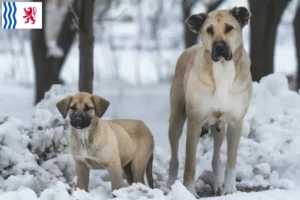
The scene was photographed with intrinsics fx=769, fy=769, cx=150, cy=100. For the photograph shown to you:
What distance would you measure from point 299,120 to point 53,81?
7045 mm

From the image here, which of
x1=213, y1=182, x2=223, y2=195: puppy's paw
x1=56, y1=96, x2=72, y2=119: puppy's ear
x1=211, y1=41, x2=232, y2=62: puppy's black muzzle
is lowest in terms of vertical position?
x1=213, y1=182, x2=223, y2=195: puppy's paw

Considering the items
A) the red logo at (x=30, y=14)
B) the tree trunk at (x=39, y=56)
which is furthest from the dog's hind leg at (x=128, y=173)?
the tree trunk at (x=39, y=56)

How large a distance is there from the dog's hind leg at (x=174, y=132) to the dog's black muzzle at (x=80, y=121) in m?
1.52

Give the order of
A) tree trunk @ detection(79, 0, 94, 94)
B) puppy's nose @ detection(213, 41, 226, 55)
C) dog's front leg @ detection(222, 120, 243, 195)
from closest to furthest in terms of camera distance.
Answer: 1. puppy's nose @ detection(213, 41, 226, 55)
2. dog's front leg @ detection(222, 120, 243, 195)
3. tree trunk @ detection(79, 0, 94, 94)

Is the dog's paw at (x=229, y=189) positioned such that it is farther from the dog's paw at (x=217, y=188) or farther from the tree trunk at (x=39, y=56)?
the tree trunk at (x=39, y=56)

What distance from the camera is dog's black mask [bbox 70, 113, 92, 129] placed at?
6.86m

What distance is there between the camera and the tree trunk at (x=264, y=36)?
43.9 ft

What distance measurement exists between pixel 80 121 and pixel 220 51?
1417 millimetres

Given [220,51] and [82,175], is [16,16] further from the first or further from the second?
[220,51]

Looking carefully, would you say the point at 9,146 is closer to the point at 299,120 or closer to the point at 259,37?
the point at 299,120

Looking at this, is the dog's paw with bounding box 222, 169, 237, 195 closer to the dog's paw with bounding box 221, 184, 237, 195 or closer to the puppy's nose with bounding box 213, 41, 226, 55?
the dog's paw with bounding box 221, 184, 237, 195

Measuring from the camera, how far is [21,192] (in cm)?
618

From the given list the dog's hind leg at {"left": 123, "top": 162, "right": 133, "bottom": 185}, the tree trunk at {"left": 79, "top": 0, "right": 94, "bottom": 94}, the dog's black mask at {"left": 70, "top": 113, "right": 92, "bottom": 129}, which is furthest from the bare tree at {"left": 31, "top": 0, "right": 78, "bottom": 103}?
the dog's black mask at {"left": 70, "top": 113, "right": 92, "bottom": 129}

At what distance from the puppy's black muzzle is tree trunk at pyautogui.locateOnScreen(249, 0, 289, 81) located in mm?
6417
